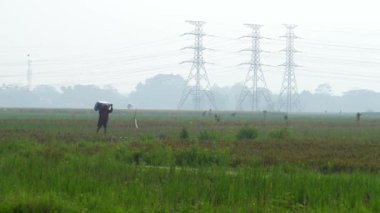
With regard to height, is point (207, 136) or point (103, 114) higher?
point (103, 114)

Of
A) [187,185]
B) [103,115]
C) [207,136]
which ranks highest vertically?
[103,115]

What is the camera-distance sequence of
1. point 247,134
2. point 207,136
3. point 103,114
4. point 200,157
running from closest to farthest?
point 200,157
point 207,136
point 247,134
point 103,114

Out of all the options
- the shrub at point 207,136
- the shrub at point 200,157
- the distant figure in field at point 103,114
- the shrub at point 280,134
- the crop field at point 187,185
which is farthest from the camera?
the distant figure in field at point 103,114

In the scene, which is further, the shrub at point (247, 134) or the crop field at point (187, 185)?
the shrub at point (247, 134)

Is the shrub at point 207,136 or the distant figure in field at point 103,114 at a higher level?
the distant figure in field at point 103,114

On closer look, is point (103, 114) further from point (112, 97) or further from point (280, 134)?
point (112, 97)

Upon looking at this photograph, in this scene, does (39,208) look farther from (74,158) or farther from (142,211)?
(74,158)

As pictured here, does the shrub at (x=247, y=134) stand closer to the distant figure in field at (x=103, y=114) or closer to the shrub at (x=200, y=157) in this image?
the distant figure in field at (x=103, y=114)

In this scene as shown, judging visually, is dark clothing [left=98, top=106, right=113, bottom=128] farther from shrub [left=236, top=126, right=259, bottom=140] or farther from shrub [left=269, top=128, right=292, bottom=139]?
shrub [left=269, top=128, right=292, bottom=139]

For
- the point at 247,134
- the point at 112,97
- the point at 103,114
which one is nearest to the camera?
the point at 247,134

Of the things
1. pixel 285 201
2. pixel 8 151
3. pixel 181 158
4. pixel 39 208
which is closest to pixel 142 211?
pixel 39 208

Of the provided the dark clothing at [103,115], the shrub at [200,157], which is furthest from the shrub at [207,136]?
the shrub at [200,157]

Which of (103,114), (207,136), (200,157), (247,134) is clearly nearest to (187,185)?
(200,157)

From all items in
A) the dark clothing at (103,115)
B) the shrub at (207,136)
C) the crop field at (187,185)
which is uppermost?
the dark clothing at (103,115)
